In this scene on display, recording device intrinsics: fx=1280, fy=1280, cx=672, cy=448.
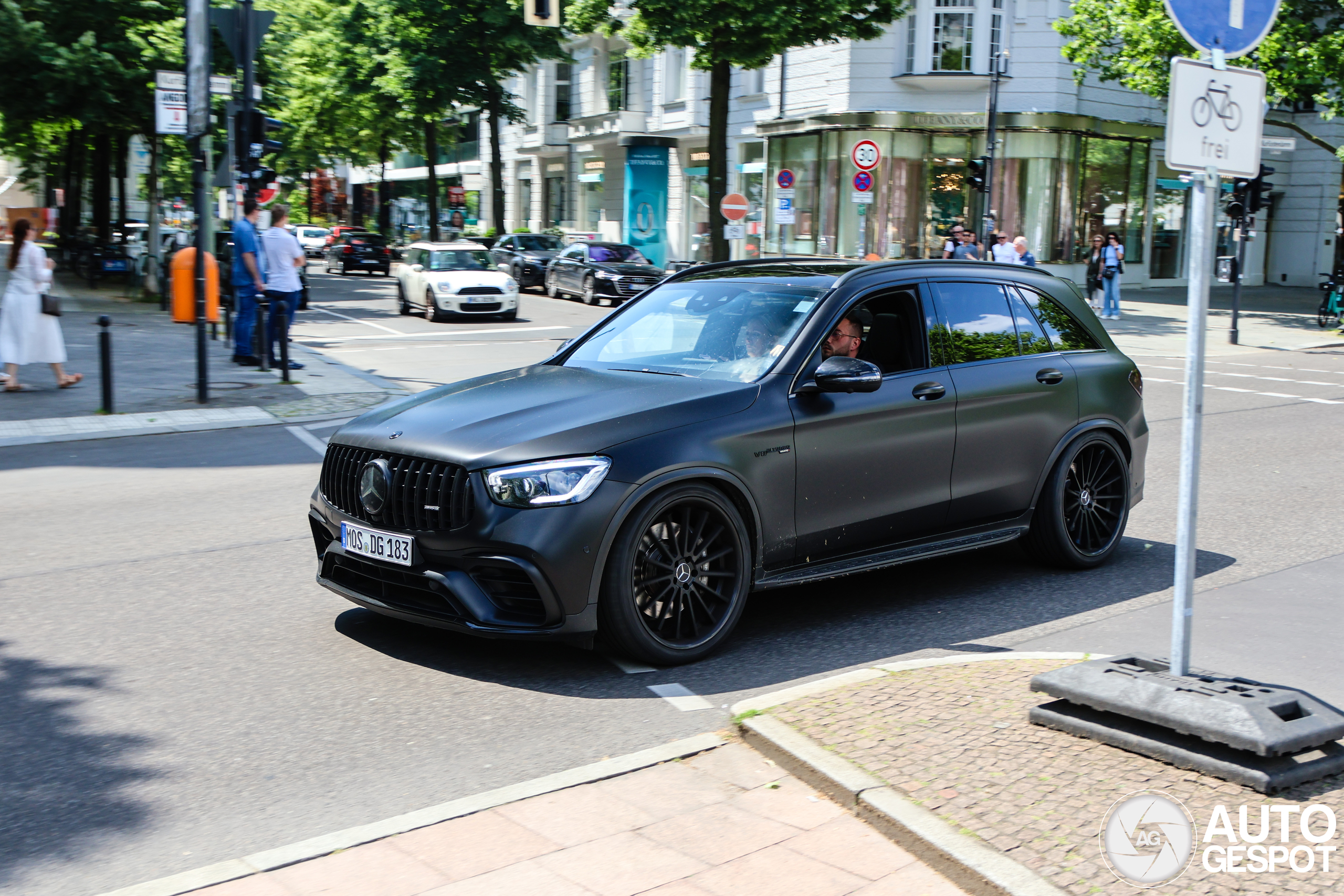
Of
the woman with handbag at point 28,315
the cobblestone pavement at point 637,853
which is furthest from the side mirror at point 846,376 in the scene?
the woman with handbag at point 28,315

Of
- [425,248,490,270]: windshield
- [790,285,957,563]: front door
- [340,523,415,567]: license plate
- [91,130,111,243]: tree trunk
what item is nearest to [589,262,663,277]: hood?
[425,248,490,270]: windshield

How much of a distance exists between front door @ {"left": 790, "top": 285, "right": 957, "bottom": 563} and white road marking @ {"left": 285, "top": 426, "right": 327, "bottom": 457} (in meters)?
6.08

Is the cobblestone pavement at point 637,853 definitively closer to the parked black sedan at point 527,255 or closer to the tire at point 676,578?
the tire at point 676,578

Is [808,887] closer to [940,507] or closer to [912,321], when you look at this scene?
[940,507]

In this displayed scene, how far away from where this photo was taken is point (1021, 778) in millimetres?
3883

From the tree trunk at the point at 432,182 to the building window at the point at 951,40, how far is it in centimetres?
2047

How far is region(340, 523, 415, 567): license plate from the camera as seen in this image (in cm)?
504

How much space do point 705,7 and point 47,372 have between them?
17.3 m

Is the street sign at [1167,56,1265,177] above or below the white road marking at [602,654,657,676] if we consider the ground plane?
Answer: above

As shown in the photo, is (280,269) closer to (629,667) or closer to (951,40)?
(629,667)

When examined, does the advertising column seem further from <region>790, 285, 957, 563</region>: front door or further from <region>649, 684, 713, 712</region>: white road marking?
<region>649, 684, 713, 712</region>: white road marking

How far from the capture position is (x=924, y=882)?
3.40m

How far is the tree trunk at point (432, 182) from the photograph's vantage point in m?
49.4

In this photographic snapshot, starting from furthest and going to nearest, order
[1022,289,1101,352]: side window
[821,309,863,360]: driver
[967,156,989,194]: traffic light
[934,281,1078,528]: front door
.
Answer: [967,156,989,194]: traffic light, [1022,289,1101,352]: side window, [934,281,1078,528]: front door, [821,309,863,360]: driver
